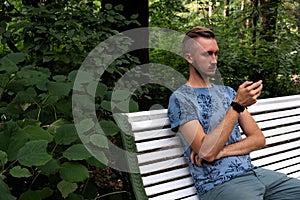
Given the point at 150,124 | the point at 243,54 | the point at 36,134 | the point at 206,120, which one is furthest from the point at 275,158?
the point at 243,54

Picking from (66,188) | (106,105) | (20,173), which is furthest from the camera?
(106,105)

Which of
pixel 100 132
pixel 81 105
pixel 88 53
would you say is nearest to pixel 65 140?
pixel 100 132

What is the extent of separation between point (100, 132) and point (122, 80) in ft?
4.97

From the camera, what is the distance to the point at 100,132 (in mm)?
1803

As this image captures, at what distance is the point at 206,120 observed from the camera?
2361 mm

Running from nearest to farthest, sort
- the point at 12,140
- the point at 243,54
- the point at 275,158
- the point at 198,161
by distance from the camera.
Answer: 1. the point at 12,140
2. the point at 198,161
3. the point at 275,158
4. the point at 243,54

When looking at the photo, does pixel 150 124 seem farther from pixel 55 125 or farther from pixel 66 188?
pixel 66 188

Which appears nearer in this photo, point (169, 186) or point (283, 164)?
point (169, 186)

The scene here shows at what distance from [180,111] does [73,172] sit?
2.90 feet

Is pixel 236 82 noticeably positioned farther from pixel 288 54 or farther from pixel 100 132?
pixel 100 132

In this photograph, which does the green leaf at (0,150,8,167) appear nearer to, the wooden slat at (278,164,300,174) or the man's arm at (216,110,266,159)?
the man's arm at (216,110,266,159)

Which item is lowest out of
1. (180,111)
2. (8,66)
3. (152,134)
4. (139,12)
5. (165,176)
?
(165,176)

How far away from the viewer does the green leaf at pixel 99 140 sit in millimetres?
1675

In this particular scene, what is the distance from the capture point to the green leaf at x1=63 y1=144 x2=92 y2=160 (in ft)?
5.14
